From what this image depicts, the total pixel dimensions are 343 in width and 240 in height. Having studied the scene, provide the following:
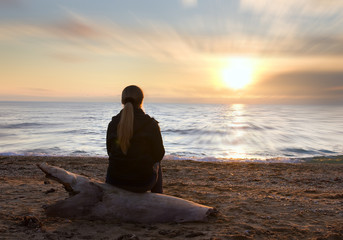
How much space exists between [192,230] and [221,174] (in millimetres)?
5826

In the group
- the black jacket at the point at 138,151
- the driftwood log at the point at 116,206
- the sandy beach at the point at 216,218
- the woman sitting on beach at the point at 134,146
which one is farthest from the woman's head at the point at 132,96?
the sandy beach at the point at 216,218

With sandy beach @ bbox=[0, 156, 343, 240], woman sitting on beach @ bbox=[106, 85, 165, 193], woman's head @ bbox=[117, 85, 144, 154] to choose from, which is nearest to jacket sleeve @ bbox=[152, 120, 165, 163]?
woman sitting on beach @ bbox=[106, 85, 165, 193]

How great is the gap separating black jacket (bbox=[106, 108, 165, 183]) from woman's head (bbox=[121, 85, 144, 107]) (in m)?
0.13

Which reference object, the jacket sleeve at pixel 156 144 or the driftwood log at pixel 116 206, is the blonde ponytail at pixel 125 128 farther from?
the driftwood log at pixel 116 206

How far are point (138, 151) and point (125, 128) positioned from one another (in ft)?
1.32

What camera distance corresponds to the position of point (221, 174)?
929cm

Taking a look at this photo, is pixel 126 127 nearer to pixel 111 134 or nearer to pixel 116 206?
pixel 111 134

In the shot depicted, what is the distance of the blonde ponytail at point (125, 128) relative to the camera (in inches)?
Result: 148

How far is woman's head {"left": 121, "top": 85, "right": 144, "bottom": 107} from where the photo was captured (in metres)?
3.99

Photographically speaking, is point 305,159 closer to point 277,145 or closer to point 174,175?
point 277,145

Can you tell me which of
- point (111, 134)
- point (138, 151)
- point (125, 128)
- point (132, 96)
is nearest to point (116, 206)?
point (138, 151)

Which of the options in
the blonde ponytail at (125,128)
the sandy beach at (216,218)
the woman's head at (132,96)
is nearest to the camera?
the sandy beach at (216,218)

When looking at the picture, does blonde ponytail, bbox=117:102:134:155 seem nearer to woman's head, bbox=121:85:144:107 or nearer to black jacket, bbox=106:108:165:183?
black jacket, bbox=106:108:165:183

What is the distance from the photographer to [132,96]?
3992 millimetres
